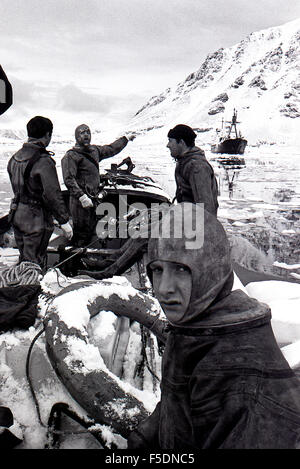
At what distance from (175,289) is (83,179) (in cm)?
544

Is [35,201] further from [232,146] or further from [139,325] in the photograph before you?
[232,146]

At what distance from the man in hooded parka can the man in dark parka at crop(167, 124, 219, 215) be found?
2628 millimetres

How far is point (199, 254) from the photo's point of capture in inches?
51.9

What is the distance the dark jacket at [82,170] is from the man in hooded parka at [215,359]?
4.95 m

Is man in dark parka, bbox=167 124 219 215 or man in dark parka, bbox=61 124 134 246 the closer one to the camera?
man in dark parka, bbox=167 124 219 215

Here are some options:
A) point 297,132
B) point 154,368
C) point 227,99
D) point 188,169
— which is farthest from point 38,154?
point 227,99

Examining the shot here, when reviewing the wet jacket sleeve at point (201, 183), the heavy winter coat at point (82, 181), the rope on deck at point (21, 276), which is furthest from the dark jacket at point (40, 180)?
the heavy winter coat at point (82, 181)

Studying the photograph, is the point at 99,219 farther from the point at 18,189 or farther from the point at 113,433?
the point at 113,433

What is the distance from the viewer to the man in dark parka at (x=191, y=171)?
4043mm

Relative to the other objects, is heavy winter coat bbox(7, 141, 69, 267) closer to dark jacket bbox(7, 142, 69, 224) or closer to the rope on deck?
dark jacket bbox(7, 142, 69, 224)

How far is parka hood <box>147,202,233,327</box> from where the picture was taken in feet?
4.34

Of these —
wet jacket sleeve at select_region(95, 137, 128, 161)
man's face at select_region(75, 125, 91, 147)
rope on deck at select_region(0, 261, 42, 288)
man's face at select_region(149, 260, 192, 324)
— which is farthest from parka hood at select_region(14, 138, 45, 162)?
man's face at select_region(149, 260, 192, 324)
